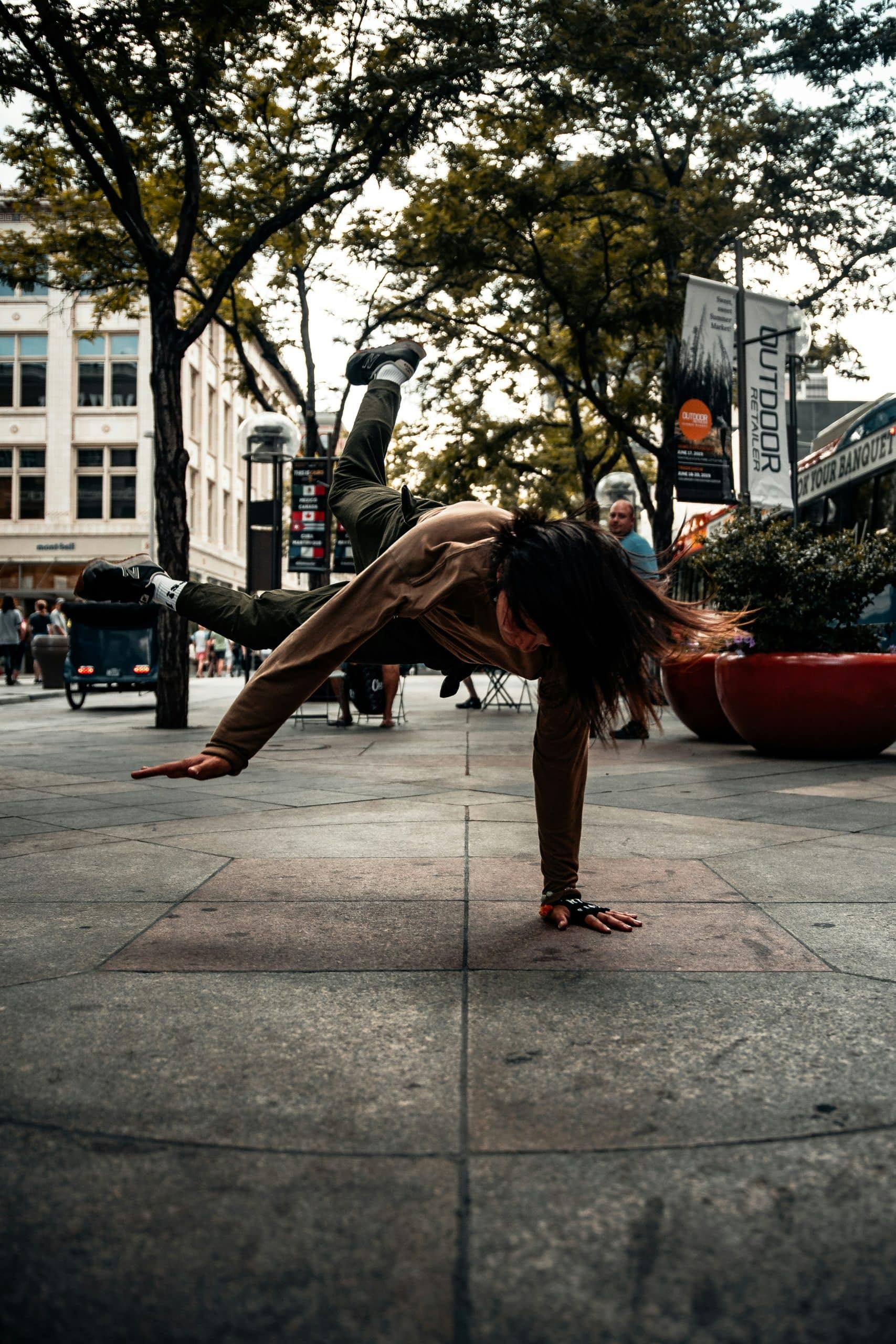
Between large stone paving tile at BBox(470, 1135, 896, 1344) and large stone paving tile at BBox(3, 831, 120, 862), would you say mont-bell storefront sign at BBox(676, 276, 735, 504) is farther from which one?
large stone paving tile at BBox(470, 1135, 896, 1344)

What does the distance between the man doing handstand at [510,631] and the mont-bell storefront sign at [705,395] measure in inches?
462

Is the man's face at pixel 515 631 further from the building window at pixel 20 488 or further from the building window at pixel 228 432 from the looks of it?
the building window at pixel 228 432

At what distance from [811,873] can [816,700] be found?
4554 millimetres

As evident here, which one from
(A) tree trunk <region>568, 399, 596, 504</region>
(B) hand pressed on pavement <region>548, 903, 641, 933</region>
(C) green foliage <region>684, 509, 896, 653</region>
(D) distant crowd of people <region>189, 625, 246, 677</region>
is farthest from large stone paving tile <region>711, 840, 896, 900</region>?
(D) distant crowd of people <region>189, 625, 246, 677</region>

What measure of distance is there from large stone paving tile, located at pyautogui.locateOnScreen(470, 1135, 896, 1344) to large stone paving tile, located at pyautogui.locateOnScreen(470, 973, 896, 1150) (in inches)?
3.9

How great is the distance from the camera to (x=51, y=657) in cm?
2384

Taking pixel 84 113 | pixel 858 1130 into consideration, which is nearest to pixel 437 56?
pixel 84 113

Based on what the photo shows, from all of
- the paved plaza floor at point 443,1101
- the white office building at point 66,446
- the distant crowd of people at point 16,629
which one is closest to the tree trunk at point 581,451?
the distant crowd of people at point 16,629

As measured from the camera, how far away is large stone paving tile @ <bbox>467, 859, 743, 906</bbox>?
3857 mm

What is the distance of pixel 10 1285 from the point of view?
1464 mm

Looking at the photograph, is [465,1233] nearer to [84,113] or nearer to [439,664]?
[439,664]

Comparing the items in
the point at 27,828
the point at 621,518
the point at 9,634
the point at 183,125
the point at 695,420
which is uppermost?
the point at 183,125

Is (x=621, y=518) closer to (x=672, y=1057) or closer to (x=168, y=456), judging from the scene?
(x=168, y=456)

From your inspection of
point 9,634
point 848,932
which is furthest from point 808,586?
point 9,634
